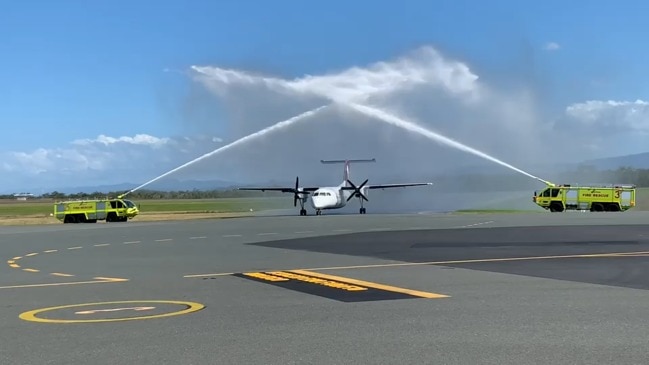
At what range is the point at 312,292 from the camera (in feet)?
40.8

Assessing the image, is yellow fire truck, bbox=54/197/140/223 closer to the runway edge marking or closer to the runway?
the runway

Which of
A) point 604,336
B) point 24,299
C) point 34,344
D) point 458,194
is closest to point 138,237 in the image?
point 24,299

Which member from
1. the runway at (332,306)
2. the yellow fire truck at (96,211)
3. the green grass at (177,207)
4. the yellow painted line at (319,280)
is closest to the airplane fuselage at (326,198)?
the yellow fire truck at (96,211)

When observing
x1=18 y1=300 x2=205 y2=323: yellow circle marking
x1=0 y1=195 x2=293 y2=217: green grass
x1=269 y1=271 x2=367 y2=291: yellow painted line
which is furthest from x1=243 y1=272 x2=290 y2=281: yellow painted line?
x1=0 y1=195 x2=293 y2=217: green grass

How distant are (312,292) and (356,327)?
3637mm

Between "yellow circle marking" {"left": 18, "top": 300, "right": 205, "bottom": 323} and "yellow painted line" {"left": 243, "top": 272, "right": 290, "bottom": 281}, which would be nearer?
"yellow circle marking" {"left": 18, "top": 300, "right": 205, "bottom": 323}

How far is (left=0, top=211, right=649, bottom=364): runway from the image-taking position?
7.51m

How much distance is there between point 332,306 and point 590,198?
53.5 metres

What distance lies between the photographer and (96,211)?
57.0 metres

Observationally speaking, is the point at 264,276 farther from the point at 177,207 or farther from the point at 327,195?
the point at 177,207

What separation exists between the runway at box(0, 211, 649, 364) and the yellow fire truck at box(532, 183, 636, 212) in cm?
3923

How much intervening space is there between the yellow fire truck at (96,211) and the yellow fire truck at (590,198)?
3677cm

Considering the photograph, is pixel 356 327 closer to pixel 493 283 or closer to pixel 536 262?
pixel 493 283

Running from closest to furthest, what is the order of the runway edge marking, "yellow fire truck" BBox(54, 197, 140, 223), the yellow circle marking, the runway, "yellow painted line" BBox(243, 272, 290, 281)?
the runway < the yellow circle marking < the runway edge marking < "yellow painted line" BBox(243, 272, 290, 281) < "yellow fire truck" BBox(54, 197, 140, 223)
